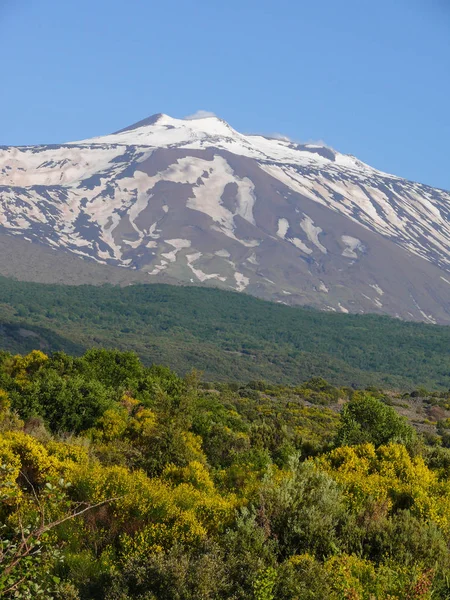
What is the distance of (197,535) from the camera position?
1333 centimetres

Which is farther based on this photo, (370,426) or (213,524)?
(370,426)

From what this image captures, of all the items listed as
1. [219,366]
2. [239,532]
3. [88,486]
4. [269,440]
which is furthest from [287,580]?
[219,366]

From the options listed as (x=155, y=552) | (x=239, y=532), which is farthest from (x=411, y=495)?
(x=155, y=552)

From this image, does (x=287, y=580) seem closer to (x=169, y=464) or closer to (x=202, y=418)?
(x=169, y=464)

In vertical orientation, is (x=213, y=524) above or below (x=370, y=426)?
below

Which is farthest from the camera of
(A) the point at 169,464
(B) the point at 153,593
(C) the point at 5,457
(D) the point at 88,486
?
(A) the point at 169,464

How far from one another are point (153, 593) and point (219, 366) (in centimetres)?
17018

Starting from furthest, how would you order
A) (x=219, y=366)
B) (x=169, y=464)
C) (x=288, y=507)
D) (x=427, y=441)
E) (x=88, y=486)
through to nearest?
1. (x=219, y=366)
2. (x=427, y=441)
3. (x=169, y=464)
4. (x=88, y=486)
5. (x=288, y=507)

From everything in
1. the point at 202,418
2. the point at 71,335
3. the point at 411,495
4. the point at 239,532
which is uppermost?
the point at 411,495

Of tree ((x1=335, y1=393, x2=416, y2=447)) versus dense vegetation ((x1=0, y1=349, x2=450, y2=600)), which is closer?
dense vegetation ((x1=0, y1=349, x2=450, y2=600))

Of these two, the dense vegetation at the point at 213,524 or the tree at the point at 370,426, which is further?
the tree at the point at 370,426

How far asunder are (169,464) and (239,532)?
23.6 ft

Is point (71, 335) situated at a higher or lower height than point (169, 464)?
lower

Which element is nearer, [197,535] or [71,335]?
[197,535]
